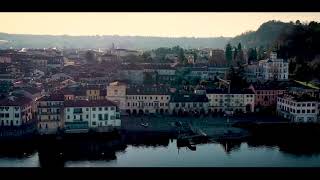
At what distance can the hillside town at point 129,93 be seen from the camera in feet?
22.5

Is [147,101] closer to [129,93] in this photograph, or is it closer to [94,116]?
[129,93]

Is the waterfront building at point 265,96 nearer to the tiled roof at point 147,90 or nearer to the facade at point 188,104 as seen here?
the facade at point 188,104

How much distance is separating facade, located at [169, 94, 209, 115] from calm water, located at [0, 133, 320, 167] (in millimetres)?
1772

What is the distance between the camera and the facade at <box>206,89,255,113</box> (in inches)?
332

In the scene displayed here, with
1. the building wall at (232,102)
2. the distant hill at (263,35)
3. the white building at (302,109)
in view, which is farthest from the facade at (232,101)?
the distant hill at (263,35)

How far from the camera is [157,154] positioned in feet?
18.4

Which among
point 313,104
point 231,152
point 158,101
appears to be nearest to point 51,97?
point 158,101

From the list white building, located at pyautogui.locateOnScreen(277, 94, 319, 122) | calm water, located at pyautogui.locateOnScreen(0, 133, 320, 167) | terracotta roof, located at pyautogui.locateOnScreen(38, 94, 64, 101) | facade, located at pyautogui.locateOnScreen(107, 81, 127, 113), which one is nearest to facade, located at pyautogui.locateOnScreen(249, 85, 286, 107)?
white building, located at pyautogui.locateOnScreen(277, 94, 319, 122)

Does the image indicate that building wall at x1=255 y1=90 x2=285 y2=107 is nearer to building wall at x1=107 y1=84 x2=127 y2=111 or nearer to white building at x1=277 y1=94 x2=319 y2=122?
white building at x1=277 y1=94 x2=319 y2=122

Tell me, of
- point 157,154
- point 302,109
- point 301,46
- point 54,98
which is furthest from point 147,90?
point 301,46

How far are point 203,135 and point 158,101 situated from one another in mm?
1783

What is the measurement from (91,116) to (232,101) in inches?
108
